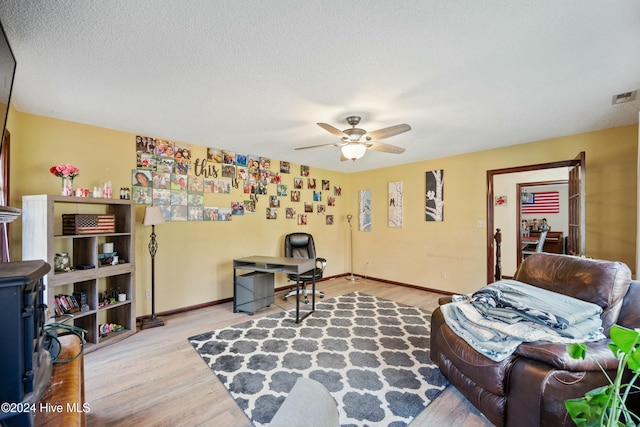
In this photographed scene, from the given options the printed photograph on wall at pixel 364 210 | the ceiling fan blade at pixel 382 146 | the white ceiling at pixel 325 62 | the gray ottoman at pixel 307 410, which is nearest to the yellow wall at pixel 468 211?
the printed photograph on wall at pixel 364 210

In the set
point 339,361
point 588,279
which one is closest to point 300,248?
point 339,361

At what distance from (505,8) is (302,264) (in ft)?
9.45

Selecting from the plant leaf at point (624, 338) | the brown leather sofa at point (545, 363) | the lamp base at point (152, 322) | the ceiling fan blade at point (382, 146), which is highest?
the ceiling fan blade at point (382, 146)

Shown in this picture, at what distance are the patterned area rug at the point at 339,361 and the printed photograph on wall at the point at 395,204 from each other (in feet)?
6.39

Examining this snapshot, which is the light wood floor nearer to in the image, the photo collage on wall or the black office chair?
the photo collage on wall

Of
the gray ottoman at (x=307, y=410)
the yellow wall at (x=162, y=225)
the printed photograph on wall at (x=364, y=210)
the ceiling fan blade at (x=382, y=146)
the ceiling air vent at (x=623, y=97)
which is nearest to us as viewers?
the gray ottoman at (x=307, y=410)

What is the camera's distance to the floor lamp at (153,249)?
308cm

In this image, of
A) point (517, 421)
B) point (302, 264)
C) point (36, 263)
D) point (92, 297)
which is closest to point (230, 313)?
point (302, 264)

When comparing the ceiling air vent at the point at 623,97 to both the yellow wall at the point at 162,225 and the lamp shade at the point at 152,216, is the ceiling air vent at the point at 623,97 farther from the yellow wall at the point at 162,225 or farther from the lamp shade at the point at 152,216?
the lamp shade at the point at 152,216

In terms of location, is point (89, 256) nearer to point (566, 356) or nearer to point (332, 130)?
point (332, 130)

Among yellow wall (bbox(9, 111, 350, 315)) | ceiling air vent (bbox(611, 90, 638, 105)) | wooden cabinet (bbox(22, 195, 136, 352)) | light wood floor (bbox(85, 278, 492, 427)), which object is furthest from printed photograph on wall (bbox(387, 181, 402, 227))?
wooden cabinet (bbox(22, 195, 136, 352))

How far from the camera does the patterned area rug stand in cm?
184

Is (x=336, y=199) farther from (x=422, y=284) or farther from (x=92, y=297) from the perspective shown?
(x=92, y=297)

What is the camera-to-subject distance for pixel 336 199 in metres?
5.82
